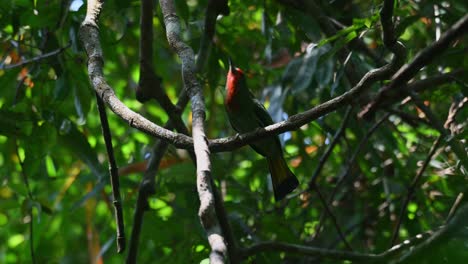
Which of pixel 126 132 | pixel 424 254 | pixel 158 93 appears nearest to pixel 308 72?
pixel 158 93

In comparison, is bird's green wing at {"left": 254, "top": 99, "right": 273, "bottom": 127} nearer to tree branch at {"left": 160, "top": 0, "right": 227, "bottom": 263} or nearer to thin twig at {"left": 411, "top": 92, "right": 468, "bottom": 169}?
thin twig at {"left": 411, "top": 92, "right": 468, "bottom": 169}

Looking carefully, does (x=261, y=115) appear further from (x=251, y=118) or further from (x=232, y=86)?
(x=232, y=86)

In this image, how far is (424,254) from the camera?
4.86 ft

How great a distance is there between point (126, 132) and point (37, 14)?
1.48 m

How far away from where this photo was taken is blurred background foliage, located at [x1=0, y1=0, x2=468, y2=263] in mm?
3684

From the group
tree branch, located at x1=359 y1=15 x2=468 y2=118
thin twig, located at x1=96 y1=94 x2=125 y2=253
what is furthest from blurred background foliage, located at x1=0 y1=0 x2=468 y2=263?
tree branch, located at x1=359 y1=15 x2=468 y2=118

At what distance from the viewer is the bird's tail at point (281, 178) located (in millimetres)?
3893

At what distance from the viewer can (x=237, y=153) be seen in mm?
5504

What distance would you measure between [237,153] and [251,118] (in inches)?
58.4

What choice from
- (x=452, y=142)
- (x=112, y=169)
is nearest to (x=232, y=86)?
(x=112, y=169)

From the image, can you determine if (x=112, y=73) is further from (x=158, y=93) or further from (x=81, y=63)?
(x=158, y=93)

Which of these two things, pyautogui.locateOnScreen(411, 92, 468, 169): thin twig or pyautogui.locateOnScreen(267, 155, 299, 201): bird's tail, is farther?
pyautogui.locateOnScreen(267, 155, 299, 201): bird's tail

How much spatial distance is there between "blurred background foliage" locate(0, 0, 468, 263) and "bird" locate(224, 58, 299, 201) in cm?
15

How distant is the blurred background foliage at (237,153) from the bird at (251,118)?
15cm
